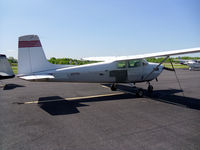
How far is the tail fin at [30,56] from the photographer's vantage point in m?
6.89

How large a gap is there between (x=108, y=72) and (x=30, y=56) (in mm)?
4330

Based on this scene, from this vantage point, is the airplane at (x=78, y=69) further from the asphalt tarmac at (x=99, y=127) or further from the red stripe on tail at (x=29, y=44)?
the asphalt tarmac at (x=99, y=127)

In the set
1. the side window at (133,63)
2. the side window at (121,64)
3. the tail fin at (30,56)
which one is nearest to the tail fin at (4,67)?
the tail fin at (30,56)

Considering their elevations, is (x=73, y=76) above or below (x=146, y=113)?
above

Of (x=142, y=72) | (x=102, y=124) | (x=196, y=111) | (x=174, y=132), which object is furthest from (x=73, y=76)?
(x=196, y=111)

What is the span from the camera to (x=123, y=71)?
8.77 metres

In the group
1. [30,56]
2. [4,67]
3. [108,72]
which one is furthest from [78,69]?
[4,67]

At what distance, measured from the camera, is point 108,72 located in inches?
333

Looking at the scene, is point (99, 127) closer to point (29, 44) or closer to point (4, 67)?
point (29, 44)

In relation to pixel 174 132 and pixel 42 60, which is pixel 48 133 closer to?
pixel 174 132

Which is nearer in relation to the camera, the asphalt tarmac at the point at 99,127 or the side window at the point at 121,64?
the asphalt tarmac at the point at 99,127

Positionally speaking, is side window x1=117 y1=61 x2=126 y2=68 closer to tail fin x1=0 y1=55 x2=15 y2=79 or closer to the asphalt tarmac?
the asphalt tarmac

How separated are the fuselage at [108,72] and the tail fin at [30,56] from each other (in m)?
0.61

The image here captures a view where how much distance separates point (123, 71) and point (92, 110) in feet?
12.0
